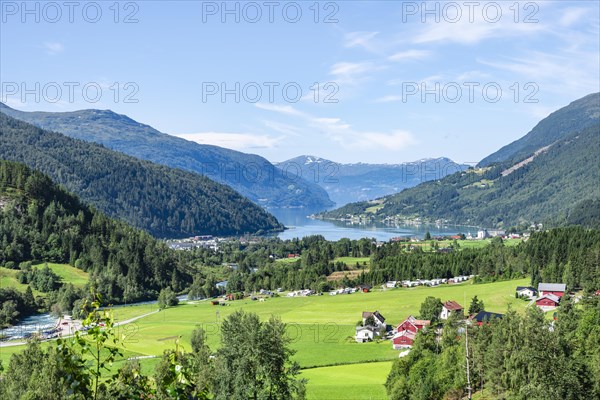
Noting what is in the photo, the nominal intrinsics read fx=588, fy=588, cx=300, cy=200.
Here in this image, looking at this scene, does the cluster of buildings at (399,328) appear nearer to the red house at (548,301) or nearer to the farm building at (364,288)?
the red house at (548,301)

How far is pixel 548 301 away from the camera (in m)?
86.4

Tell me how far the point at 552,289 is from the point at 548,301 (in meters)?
4.20

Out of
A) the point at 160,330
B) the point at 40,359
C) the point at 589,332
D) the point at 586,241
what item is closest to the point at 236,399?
the point at 40,359

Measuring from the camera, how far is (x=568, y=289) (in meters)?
90.5

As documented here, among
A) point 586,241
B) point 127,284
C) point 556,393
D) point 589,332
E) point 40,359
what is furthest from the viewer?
point 127,284

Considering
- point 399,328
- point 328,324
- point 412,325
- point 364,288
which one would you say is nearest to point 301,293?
point 364,288

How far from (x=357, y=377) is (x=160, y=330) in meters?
44.3

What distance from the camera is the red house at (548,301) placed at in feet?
281

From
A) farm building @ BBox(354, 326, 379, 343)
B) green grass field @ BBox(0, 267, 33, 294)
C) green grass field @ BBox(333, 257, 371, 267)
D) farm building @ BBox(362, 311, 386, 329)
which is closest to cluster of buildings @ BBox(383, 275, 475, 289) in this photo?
green grass field @ BBox(333, 257, 371, 267)

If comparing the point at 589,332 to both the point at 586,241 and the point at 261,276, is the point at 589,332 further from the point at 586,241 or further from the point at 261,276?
the point at 261,276

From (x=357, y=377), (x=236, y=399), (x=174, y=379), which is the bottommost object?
(x=357, y=377)

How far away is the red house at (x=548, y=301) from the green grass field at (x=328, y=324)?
11.0ft

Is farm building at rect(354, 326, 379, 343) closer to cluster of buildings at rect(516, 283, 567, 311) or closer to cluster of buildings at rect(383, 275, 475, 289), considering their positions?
cluster of buildings at rect(516, 283, 567, 311)

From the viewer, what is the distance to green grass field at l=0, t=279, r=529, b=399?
189 feet
